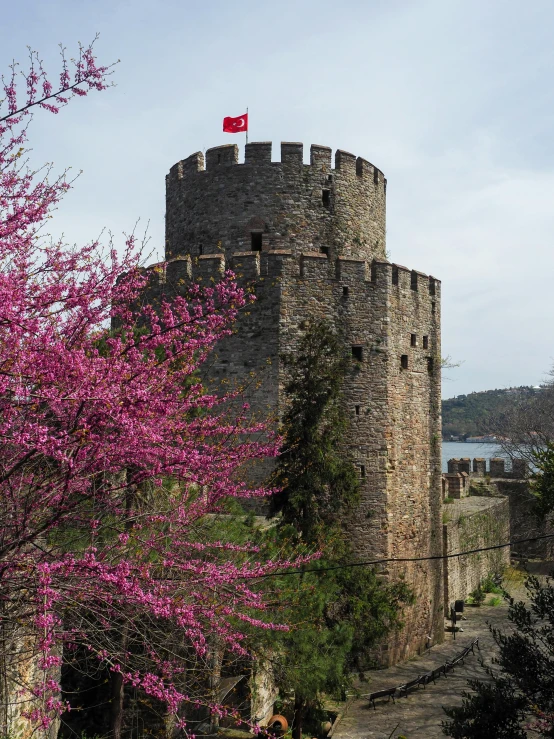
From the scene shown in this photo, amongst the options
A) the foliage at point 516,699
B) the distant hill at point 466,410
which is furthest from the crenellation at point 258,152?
the distant hill at point 466,410

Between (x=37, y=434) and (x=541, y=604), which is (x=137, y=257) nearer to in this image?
(x=37, y=434)

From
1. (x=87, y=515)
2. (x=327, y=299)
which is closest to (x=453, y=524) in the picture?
(x=327, y=299)

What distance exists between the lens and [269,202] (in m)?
15.9

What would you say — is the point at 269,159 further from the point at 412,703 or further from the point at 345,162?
the point at 412,703

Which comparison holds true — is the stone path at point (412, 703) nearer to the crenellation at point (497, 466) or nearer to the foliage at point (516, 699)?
the foliage at point (516, 699)

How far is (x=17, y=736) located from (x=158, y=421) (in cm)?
320

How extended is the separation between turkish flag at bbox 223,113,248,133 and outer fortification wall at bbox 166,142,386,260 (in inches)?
30.8

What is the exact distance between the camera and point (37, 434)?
5199 mm

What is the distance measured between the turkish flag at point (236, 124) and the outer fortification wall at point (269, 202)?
78 cm

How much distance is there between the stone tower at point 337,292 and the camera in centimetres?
1479

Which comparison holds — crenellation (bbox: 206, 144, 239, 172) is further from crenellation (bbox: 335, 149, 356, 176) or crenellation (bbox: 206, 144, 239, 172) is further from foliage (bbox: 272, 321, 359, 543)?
foliage (bbox: 272, 321, 359, 543)

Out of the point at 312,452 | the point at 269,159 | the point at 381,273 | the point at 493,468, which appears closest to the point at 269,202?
the point at 269,159

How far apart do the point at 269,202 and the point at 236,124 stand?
96.3 inches

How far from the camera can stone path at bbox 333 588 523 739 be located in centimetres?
1280
